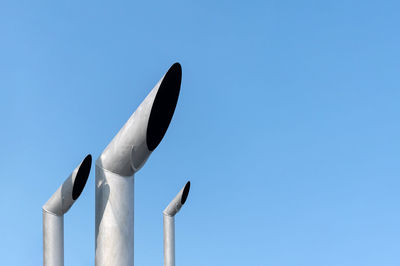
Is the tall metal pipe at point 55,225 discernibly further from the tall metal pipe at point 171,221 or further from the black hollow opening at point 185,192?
the black hollow opening at point 185,192

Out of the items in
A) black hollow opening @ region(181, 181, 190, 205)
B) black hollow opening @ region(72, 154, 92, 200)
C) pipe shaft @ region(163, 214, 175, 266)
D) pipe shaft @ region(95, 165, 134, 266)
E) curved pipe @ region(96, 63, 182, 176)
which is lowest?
pipe shaft @ region(95, 165, 134, 266)

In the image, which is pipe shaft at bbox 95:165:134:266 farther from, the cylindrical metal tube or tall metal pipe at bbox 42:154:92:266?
the cylindrical metal tube

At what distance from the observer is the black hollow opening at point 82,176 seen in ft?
47.3

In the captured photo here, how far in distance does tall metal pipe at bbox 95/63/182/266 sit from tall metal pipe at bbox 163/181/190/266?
15.4 meters

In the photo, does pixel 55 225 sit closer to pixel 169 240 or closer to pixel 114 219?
pixel 114 219

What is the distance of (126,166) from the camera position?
10.3 metres

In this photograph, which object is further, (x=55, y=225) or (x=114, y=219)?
(x=55, y=225)

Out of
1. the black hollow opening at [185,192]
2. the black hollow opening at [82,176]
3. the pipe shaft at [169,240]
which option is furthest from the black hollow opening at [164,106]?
the pipe shaft at [169,240]

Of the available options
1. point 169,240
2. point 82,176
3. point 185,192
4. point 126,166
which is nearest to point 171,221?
point 169,240

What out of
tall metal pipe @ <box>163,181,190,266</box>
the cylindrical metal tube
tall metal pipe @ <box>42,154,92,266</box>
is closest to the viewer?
tall metal pipe @ <box>42,154,92,266</box>

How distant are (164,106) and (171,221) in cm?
1714

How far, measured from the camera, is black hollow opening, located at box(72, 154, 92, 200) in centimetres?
1442

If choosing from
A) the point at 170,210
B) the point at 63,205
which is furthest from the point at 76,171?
the point at 170,210

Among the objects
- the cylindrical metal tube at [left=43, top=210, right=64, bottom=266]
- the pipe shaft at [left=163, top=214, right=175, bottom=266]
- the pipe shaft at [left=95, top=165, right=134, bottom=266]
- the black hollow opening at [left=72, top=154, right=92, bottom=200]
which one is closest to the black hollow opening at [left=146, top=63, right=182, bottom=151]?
the pipe shaft at [left=95, top=165, right=134, bottom=266]
